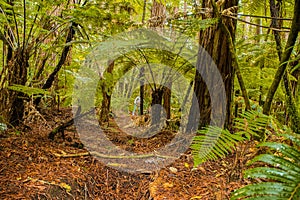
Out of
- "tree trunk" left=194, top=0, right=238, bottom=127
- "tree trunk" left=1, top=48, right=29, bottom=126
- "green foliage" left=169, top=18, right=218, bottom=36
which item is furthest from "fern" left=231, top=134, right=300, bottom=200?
"tree trunk" left=1, top=48, right=29, bottom=126

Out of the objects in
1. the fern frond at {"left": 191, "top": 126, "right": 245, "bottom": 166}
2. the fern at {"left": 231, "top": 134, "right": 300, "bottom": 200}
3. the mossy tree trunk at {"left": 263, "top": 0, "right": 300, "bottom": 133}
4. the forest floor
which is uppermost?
the mossy tree trunk at {"left": 263, "top": 0, "right": 300, "bottom": 133}

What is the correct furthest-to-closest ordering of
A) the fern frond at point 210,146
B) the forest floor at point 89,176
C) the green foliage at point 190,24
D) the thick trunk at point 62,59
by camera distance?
the thick trunk at point 62,59, the green foliage at point 190,24, the forest floor at point 89,176, the fern frond at point 210,146

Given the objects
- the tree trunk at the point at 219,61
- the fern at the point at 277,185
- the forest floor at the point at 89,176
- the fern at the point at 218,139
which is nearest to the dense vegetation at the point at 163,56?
the tree trunk at the point at 219,61

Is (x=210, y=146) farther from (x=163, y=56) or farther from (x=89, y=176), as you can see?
(x=163, y=56)

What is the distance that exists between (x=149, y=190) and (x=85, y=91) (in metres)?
1.16

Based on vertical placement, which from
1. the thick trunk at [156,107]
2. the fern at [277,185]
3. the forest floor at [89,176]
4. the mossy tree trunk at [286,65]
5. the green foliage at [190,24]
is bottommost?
the forest floor at [89,176]

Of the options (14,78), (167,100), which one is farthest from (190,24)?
(14,78)

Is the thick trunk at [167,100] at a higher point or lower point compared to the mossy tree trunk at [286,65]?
lower

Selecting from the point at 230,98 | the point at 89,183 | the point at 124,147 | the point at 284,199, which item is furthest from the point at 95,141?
the point at 284,199

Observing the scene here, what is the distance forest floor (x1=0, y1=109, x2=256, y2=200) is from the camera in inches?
53.8

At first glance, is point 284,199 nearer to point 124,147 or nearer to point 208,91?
point 208,91

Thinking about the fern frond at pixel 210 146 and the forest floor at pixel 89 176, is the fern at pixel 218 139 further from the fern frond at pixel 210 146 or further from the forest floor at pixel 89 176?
the forest floor at pixel 89 176

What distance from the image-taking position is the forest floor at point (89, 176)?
4.49 ft

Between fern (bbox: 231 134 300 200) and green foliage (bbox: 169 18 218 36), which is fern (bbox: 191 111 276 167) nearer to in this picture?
fern (bbox: 231 134 300 200)
